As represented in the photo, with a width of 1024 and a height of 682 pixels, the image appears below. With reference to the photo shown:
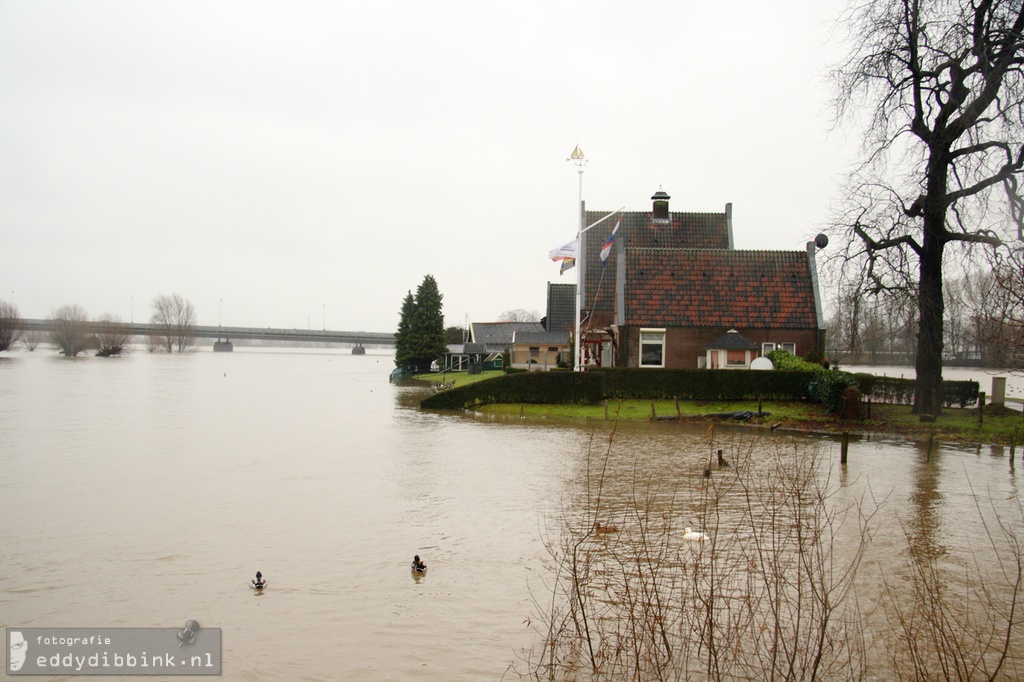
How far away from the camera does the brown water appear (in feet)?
29.8

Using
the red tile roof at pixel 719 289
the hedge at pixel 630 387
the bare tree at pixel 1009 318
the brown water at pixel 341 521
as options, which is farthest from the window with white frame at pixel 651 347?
the bare tree at pixel 1009 318

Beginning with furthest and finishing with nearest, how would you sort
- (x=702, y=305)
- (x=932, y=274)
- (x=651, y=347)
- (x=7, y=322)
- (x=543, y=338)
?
1. (x=7, y=322)
2. (x=543, y=338)
3. (x=702, y=305)
4. (x=651, y=347)
5. (x=932, y=274)

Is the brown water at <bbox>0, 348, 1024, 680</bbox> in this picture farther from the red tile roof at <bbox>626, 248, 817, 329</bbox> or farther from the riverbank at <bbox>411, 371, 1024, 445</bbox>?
the red tile roof at <bbox>626, 248, 817, 329</bbox>

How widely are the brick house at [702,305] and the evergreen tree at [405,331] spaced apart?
33.9 metres

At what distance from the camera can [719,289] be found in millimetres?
38281

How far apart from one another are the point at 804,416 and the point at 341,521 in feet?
67.9

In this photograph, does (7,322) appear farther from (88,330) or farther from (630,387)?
(630,387)

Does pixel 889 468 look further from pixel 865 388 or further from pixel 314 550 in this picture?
pixel 314 550

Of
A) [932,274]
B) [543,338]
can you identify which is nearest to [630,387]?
[932,274]

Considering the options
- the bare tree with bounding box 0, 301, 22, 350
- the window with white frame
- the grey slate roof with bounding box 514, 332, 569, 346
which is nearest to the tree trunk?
the window with white frame

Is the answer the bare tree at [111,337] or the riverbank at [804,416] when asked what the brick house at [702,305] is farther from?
the bare tree at [111,337]

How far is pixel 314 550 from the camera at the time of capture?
1217cm

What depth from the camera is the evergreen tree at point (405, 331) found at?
7319 cm

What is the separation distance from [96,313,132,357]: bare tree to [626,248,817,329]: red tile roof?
9452 centimetres
